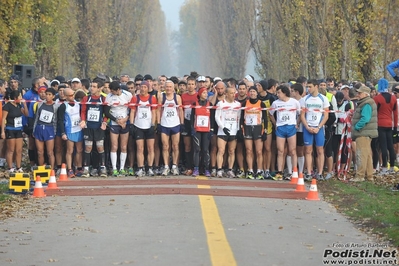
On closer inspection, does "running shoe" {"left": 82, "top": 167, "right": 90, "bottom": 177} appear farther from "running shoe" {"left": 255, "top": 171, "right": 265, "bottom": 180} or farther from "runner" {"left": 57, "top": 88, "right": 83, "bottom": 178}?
"running shoe" {"left": 255, "top": 171, "right": 265, "bottom": 180}

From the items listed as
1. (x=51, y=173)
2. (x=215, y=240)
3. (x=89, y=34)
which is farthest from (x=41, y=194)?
(x=89, y=34)

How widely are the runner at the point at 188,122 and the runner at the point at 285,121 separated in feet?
6.16

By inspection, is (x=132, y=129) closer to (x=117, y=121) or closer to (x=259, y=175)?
(x=117, y=121)

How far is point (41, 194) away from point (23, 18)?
15000mm

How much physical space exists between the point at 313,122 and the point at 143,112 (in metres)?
3.72

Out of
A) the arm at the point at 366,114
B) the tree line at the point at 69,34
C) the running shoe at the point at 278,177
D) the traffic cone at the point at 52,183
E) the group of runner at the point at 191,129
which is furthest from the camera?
the tree line at the point at 69,34

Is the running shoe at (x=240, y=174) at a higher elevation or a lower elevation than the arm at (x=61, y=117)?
lower

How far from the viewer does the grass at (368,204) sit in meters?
12.9

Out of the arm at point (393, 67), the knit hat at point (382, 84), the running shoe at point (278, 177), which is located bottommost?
the running shoe at point (278, 177)

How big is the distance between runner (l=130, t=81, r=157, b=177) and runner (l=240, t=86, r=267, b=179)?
6.72ft

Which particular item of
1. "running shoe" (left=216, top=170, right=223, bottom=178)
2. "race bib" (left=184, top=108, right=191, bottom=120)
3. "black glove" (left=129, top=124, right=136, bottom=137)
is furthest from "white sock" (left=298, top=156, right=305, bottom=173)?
"black glove" (left=129, top=124, right=136, bottom=137)

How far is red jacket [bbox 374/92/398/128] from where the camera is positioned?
20.3m

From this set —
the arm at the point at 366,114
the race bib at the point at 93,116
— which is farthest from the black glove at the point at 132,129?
the arm at the point at 366,114

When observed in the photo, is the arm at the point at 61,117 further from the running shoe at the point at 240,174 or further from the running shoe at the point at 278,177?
the running shoe at the point at 278,177
